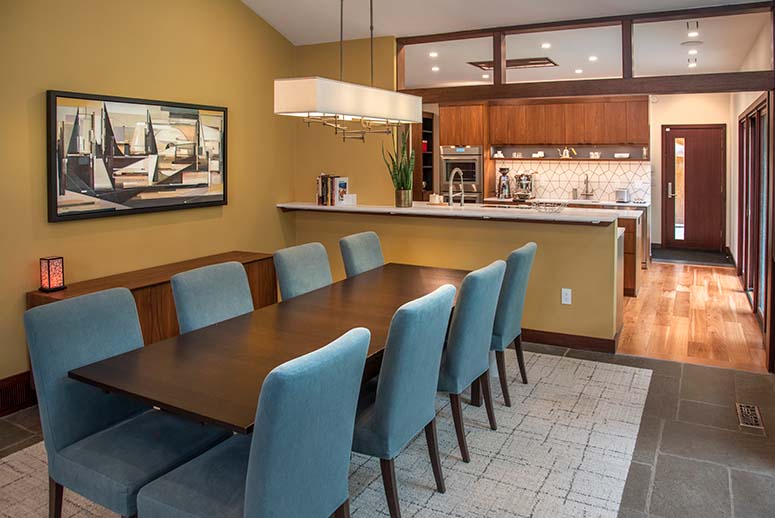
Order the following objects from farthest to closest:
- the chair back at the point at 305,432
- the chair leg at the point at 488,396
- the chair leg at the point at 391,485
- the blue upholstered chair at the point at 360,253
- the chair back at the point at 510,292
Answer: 1. the blue upholstered chair at the point at 360,253
2. the chair back at the point at 510,292
3. the chair leg at the point at 488,396
4. the chair leg at the point at 391,485
5. the chair back at the point at 305,432

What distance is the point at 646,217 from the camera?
332 inches

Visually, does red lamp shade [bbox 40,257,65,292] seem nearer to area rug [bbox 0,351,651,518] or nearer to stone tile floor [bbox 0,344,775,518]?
stone tile floor [bbox 0,344,775,518]

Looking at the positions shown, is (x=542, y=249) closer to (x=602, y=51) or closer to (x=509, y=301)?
(x=509, y=301)

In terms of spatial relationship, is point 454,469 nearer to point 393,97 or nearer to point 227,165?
point 393,97

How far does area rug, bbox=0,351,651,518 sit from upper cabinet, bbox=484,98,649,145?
18.2 ft

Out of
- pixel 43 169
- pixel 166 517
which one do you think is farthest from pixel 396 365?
pixel 43 169

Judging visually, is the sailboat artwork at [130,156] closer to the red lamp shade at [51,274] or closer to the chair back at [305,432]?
the red lamp shade at [51,274]

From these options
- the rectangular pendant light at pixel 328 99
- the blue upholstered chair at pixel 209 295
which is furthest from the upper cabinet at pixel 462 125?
the blue upholstered chair at pixel 209 295

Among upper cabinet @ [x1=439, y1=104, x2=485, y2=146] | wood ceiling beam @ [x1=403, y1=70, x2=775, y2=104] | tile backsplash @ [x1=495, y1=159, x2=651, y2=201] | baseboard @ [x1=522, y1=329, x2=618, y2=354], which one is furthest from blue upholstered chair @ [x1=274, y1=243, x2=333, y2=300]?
tile backsplash @ [x1=495, y1=159, x2=651, y2=201]

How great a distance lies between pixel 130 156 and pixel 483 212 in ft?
8.84

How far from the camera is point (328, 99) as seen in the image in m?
3.08

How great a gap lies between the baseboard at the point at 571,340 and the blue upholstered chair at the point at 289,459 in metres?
3.28

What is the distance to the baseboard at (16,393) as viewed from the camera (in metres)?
3.80

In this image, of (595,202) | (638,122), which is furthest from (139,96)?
(638,122)
